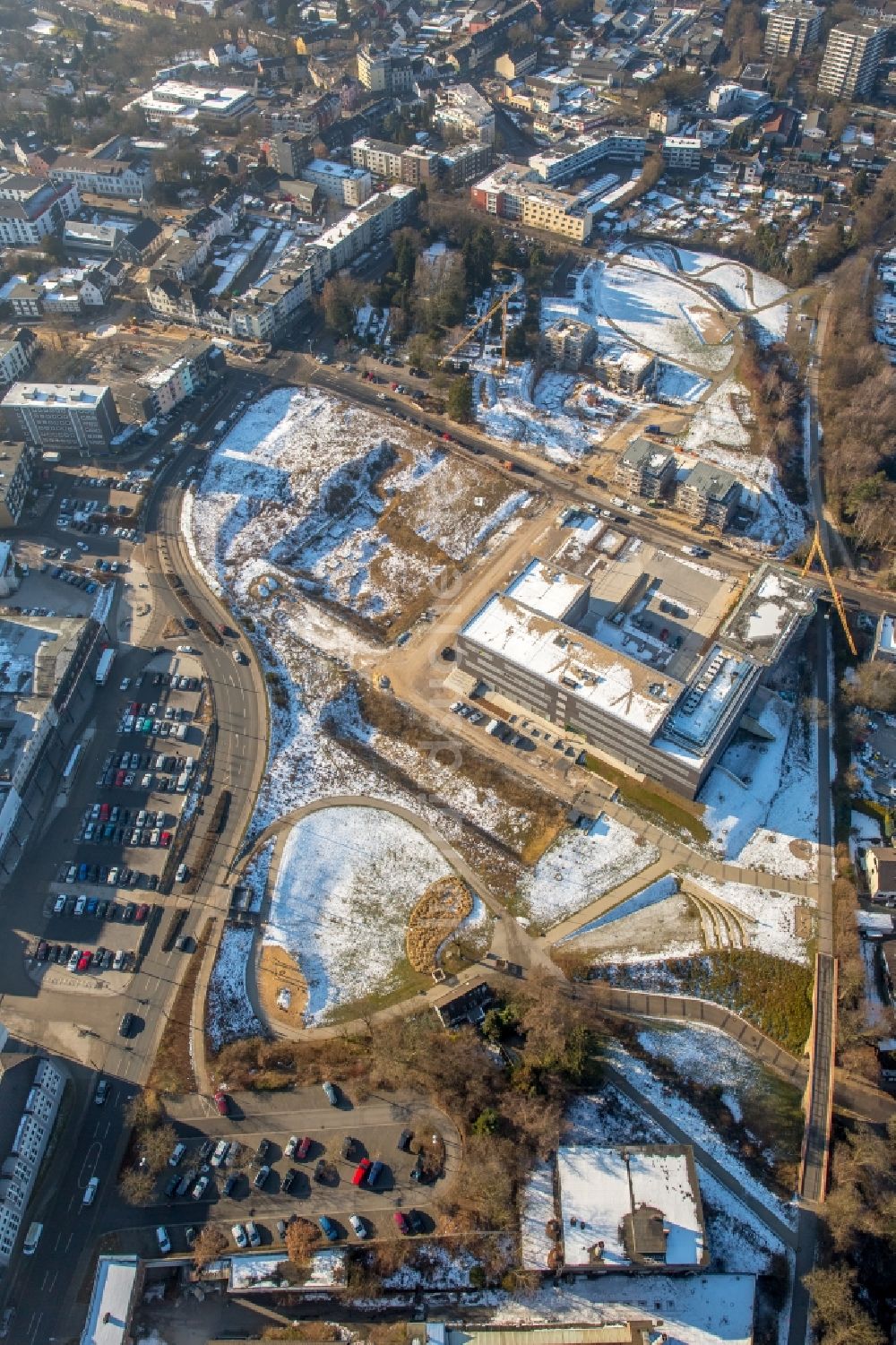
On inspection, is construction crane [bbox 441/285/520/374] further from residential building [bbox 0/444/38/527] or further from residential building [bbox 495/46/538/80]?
residential building [bbox 495/46/538/80]

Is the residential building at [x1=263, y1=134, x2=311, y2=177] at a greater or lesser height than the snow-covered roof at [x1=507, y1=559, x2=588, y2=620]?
greater

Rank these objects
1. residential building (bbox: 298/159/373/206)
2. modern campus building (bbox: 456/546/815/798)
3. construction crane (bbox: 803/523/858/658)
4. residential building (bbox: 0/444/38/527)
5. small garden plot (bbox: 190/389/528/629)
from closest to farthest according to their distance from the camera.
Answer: modern campus building (bbox: 456/546/815/798) → construction crane (bbox: 803/523/858/658) → residential building (bbox: 0/444/38/527) → small garden plot (bbox: 190/389/528/629) → residential building (bbox: 298/159/373/206)

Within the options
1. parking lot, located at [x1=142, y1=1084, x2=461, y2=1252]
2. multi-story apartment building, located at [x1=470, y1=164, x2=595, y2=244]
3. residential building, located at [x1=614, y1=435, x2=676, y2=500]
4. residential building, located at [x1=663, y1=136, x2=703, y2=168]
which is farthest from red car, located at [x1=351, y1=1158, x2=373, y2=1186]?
residential building, located at [x1=663, y1=136, x2=703, y2=168]

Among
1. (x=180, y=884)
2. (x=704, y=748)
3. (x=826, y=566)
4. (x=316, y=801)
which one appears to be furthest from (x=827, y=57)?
(x=180, y=884)

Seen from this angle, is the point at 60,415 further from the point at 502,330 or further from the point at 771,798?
the point at 771,798

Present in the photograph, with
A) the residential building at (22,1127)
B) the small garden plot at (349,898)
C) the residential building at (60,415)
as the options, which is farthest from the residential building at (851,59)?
the residential building at (22,1127)
